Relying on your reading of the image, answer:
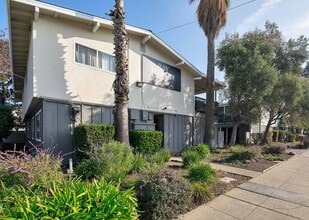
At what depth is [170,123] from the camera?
1406 cm

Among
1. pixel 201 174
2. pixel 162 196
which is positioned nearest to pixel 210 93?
pixel 201 174

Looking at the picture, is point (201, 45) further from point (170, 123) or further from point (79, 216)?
point (79, 216)

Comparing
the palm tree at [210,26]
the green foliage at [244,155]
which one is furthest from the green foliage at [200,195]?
the palm tree at [210,26]

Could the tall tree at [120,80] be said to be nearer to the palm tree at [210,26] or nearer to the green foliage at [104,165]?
the green foliage at [104,165]

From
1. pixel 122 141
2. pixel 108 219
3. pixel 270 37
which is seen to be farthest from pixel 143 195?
pixel 270 37

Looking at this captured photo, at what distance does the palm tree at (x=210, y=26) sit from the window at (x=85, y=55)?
771 cm

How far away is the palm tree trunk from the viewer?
881 cm

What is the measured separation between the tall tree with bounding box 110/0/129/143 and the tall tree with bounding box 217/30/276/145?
9411 mm

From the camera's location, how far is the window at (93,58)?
391 inches

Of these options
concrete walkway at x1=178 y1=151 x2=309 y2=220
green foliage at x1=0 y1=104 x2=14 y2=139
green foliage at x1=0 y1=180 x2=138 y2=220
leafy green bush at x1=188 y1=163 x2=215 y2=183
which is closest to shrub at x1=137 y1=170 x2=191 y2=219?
concrete walkway at x1=178 y1=151 x2=309 y2=220

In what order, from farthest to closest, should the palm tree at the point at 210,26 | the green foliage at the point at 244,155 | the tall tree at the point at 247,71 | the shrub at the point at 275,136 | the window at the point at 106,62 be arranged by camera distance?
the shrub at the point at 275,136, the tall tree at the point at 247,71, the palm tree at the point at 210,26, the window at the point at 106,62, the green foliage at the point at 244,155

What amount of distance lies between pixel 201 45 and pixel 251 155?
8773mm

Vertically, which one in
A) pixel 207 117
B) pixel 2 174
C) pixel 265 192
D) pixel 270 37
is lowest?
pixel 265 192

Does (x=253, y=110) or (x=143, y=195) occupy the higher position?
(x=253, y=110)
